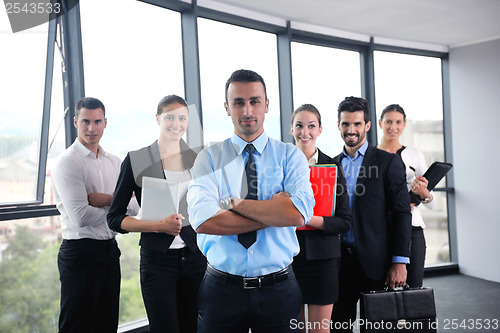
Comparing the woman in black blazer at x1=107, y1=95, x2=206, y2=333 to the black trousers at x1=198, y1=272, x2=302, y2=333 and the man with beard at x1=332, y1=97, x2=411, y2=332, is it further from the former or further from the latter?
the man with beard at x1=332, y1=97, x2=411, y2=332

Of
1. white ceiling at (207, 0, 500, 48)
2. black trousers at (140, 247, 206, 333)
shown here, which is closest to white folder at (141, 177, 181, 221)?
black trousers at (140, 247, 206, 333)

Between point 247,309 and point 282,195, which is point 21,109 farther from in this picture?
point 247,309

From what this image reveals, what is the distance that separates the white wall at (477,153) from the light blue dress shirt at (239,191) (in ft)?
15.8

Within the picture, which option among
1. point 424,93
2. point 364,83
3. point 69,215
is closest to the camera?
point 69,215

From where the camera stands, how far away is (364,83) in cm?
572

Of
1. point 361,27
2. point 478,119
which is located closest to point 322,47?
point 361,27

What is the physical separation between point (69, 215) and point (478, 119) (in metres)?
5.40

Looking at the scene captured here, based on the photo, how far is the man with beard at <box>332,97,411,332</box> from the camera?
2551 mm

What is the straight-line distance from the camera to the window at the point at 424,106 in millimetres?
5938

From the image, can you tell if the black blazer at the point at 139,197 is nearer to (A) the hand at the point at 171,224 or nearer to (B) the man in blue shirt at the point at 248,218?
(A) the hand at the point at 171,224

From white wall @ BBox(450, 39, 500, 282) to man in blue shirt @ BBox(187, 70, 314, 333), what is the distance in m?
4.83

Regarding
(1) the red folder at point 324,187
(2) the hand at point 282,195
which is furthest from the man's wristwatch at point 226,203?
(1) the red folder at point 324,187

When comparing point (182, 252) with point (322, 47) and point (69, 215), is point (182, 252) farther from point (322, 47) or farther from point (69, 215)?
point (322, 47)

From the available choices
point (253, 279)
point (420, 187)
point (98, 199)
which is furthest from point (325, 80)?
point (253, 279)
